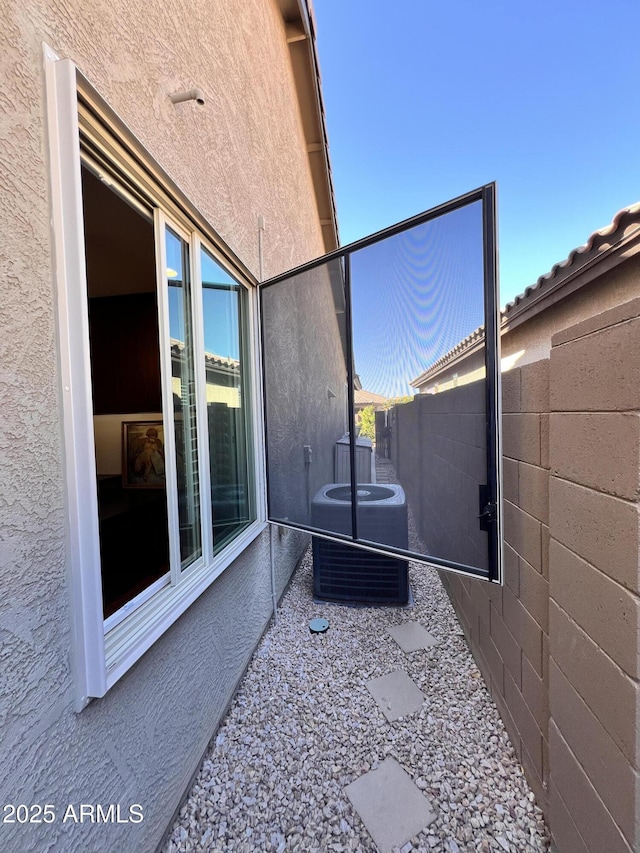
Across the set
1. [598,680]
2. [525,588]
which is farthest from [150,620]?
[525,588]

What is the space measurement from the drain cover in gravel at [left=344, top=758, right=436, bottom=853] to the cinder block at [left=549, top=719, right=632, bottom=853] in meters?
0.56

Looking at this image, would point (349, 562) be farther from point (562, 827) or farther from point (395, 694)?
point (562, 827)

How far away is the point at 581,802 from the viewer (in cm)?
135

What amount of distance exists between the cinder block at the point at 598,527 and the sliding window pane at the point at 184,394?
1.74 m

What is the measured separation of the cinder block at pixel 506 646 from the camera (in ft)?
6.51

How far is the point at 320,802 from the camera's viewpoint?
1.75 m

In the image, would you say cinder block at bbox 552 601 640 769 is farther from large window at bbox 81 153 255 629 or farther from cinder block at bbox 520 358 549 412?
large window at bbox 81 153 255 629

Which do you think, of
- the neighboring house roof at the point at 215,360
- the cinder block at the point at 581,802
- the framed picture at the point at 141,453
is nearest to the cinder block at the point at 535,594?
the cinder block at the point at 581,802

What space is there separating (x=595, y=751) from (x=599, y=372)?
129cm

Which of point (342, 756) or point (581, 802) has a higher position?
point (581, 802)

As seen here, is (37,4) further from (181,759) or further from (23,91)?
(181,759)

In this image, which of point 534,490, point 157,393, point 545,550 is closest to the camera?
point 545,550

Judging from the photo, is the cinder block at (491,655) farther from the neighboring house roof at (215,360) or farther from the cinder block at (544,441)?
the neighboring house roof at (215,360)

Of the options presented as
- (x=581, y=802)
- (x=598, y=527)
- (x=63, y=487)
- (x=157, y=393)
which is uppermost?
(x=157, y=393)
